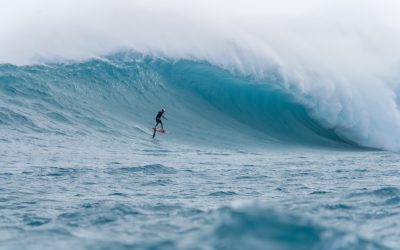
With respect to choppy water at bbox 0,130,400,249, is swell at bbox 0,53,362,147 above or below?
above

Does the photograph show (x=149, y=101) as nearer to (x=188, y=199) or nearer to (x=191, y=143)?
(x=191, y=143)

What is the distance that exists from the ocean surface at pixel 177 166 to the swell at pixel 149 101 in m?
0.06

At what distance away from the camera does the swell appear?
17172 millimetres

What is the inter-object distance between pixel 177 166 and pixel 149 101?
8649 millimetres

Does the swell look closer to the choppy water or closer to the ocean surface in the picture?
the ocean surface

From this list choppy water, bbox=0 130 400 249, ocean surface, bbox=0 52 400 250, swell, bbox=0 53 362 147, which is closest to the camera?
choppy water, bbox=0 130 400 249

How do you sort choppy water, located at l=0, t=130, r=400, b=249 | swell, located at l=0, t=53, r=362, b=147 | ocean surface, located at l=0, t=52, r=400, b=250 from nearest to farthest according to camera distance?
choppy water, located at l=0, t=130, r=400, b=249 < ocean surface, located at l=0, t=52, r=400, b=250 < swell, located at l=0, t=53, r=362, b=147

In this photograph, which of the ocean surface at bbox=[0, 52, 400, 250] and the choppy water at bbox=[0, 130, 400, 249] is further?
the ocean surface at bbox=[0, 52, 400, 250]

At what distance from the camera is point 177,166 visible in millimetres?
11609

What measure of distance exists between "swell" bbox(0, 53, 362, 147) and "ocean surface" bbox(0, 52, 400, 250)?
6 cm

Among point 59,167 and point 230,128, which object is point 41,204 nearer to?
point 59,167

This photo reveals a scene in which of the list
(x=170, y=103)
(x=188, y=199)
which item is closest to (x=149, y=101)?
(x=170, y=103)

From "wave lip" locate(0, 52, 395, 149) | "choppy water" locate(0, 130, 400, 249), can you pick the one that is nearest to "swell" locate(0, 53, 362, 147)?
"wave lip" locate(0, 52, 395, 149)

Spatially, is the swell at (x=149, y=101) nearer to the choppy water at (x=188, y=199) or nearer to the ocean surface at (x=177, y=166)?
the ocean surface at (x=177, y=166)
